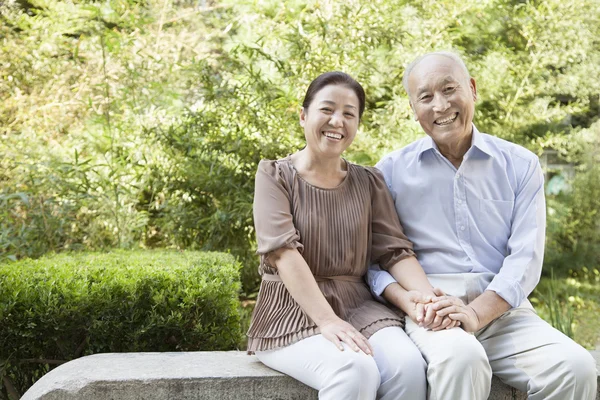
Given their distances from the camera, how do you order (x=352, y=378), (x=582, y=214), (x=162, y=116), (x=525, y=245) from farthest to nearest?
(x=582, y=214), (x=162, y=116), (x=525, y=245), (x=352, y=378)

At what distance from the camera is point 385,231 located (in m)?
2.58

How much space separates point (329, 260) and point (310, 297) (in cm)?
20

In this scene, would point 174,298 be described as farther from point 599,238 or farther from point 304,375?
point 599,238

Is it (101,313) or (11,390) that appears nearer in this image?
(101,313)

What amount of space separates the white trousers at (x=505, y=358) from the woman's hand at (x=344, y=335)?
22cm

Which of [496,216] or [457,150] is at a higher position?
[457,150]

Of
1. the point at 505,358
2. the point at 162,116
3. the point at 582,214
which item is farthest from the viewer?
the point at 582,214

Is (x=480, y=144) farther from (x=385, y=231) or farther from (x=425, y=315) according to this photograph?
(x=425, y=315)

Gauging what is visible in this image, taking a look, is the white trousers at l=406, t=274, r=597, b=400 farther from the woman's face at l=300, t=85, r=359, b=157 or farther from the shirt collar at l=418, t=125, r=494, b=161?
the woman's face at l=300, t=85, r=359, b=157

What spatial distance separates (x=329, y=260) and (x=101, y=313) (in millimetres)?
1037

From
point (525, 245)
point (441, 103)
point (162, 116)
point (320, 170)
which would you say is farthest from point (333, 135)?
point (162, 116)

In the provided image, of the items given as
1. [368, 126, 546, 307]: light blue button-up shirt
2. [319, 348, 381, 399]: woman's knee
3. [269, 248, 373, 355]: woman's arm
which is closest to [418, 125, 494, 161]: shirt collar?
[368, 126, 546, 307]: light blue button-up shirt

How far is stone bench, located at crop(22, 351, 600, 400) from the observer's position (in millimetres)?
2271

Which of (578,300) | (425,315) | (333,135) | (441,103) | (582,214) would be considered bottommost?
(578,300)
